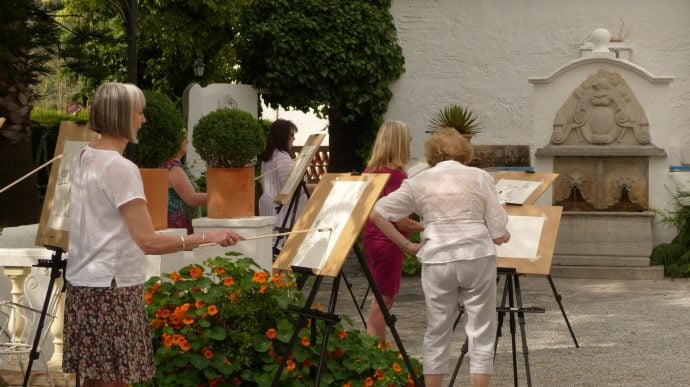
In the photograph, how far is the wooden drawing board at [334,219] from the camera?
588cm

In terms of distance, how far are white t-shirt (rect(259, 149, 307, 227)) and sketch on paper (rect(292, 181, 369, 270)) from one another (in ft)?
14.0

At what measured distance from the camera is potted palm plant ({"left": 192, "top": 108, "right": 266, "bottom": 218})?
27.8 feet

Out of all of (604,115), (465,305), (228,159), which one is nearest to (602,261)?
(604,115)

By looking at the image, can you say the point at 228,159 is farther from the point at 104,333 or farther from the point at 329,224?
the point at 104,333

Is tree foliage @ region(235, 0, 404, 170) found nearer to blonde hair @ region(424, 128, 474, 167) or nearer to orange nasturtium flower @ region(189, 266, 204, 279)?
orange nasturtium flower @ region(189, 266, 204, 279)

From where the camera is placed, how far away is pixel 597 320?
1058 cm

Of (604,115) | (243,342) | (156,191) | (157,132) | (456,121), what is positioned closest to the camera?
(243,342)

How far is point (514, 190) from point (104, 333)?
13.3ft

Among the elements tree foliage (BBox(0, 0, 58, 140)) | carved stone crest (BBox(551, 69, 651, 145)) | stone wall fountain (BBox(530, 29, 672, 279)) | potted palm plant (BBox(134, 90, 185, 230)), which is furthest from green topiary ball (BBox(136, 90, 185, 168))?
carved stone crest (BBox(551, 69, 651, 145))

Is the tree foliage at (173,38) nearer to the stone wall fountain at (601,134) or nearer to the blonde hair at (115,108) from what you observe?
the stone wall fountain at (601,134)

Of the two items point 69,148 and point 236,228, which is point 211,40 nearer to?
point 236,228

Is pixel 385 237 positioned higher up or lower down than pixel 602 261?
higher up

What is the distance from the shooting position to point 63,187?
21.1 ft

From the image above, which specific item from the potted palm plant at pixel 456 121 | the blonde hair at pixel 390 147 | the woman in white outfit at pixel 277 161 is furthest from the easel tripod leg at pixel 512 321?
the potted palm plant at pixel 456 121
